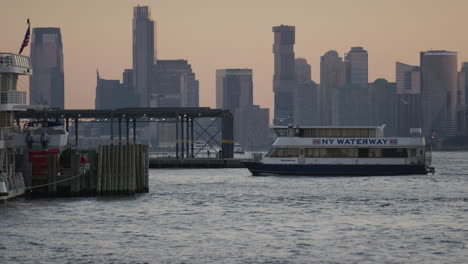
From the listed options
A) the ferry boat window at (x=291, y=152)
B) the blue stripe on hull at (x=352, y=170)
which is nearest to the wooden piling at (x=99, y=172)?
the ferry boat window at (x=291, y=152)

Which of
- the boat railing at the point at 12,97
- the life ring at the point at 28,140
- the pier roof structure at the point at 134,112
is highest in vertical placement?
the pier roof structure at the point at 134,112

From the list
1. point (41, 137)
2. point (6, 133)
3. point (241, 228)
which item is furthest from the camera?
point (41, 137)

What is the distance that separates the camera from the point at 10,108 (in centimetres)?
6394

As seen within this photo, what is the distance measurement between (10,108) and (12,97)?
2.99 feet

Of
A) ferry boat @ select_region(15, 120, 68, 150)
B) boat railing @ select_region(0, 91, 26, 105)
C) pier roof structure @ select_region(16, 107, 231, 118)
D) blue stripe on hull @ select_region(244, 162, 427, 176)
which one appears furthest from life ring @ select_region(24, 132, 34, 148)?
pier roof structure @ select_region(16, 107, 231, 118)

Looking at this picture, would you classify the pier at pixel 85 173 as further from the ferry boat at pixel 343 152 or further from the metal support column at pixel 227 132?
the metal support column at pixel 227 132

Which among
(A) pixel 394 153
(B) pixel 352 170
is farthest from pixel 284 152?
(A) pixel 394 153

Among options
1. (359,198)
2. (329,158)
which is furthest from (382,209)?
(329,158)

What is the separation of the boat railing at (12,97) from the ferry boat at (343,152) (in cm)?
3964

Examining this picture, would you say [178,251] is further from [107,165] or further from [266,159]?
[266,159]

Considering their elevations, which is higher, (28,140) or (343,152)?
(28,140)

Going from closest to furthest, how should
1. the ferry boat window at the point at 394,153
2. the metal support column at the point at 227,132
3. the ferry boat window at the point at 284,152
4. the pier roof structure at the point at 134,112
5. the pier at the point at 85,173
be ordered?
1. the pier at the point at 85,173
2. the ferry boat window at the point at 284,152
3. the ferry boat window at the point at 394,153
4. the pier roof structure at the point at 134,112
5. the metal support column at the point at 227,132

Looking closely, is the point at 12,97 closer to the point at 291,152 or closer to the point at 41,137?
the point at 41,137

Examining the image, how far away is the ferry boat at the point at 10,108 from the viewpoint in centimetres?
6109
